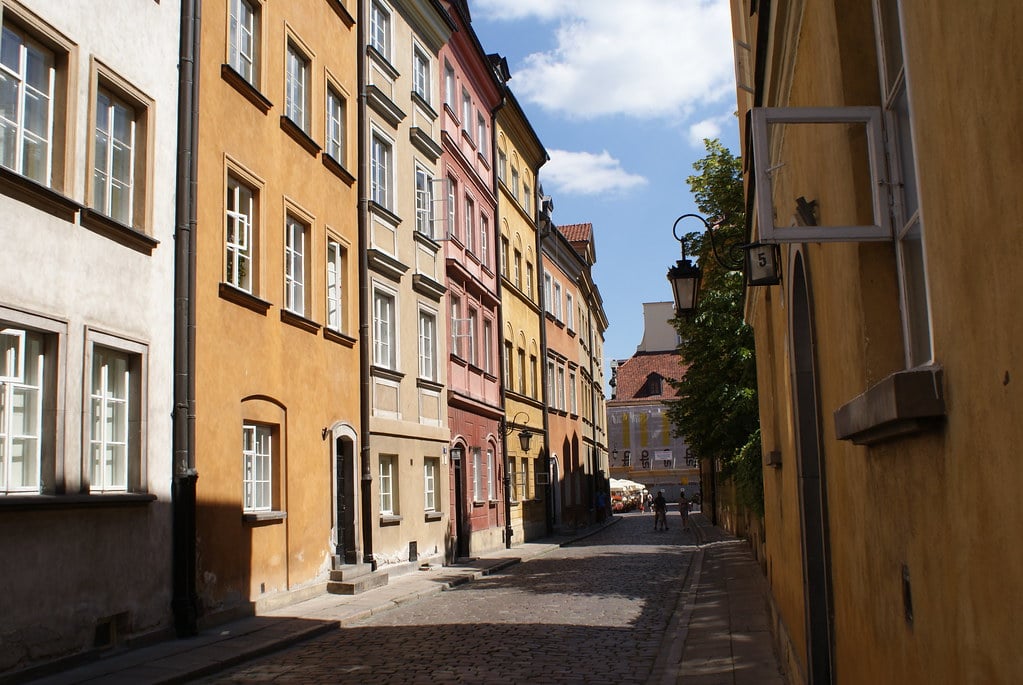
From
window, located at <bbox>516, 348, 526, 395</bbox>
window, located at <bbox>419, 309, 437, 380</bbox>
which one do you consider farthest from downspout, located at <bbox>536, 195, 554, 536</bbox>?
window, located at <bbox>419, 309, 437, 380</bbox>

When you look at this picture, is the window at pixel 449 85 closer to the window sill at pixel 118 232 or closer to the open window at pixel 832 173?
the window sill at pixel 118 232

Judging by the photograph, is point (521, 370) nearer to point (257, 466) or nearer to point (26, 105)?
point (257, 466)

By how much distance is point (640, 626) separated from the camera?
520 inches

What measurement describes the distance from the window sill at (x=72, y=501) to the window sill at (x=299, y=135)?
693 centimetres

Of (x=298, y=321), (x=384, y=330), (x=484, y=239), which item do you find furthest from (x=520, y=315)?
(x=298, y=321)

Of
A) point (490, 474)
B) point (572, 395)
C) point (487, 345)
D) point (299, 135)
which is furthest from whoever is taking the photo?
point (572, 395)

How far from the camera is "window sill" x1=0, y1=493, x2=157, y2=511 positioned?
9.44 meters

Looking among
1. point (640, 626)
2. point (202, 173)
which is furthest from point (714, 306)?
point (202, 173)

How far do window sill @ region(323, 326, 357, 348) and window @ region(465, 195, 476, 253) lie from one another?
31.3 feet

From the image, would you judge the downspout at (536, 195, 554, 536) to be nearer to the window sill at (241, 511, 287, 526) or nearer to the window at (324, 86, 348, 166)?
the window at (324, 86, 348, 166)

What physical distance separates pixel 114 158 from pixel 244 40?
14.7 ft

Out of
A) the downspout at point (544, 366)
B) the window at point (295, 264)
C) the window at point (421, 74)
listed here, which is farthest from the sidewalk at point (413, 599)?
the downspout at point (544, 366)

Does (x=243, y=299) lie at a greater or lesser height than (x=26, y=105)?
lesser

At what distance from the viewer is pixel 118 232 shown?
1160 centimetres
